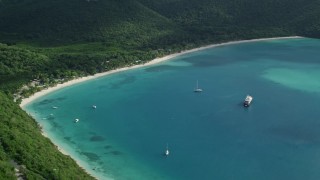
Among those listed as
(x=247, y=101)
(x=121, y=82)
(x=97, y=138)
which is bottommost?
(x=97, y=138)

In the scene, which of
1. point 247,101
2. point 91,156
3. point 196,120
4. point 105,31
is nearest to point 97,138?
point 91,156

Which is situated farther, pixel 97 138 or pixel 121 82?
pixel 121 82

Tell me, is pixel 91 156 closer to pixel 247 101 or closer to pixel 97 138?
pixel 97 138

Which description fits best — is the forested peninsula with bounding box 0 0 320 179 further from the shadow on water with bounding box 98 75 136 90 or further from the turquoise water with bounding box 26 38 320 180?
the shadow on water with bounding box 98 75 136 90

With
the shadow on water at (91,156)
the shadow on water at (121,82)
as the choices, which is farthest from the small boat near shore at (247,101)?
the shadow on water at (91,156)

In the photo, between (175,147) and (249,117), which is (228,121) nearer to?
(249,117)

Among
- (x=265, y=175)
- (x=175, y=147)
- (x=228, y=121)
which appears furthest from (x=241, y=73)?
(x=265, y=175)
